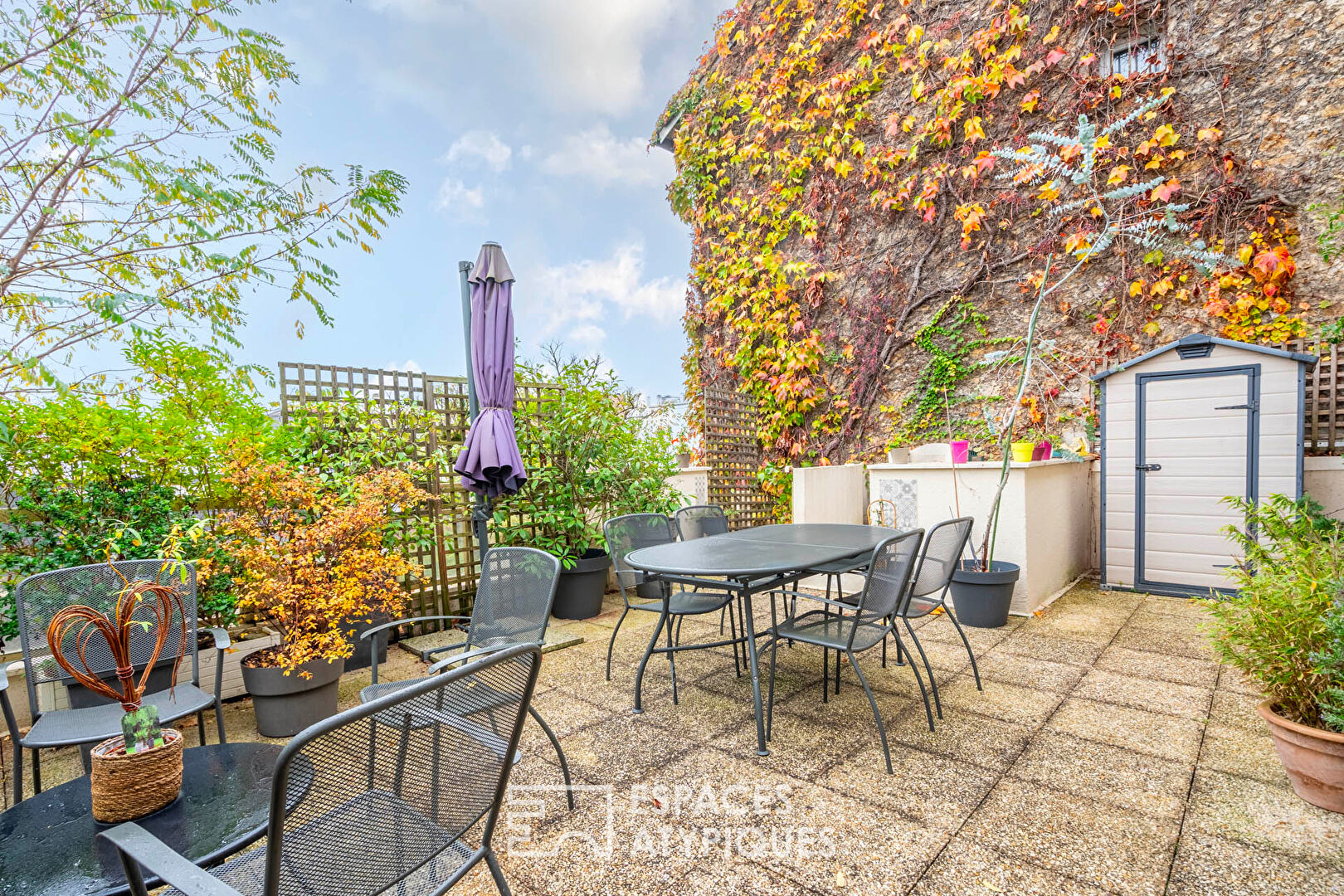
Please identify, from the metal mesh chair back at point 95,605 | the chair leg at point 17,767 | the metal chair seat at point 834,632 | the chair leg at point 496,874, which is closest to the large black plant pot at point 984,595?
the metal chair seat at point 834,632

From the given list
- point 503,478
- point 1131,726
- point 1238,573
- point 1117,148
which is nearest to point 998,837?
point 1131,726

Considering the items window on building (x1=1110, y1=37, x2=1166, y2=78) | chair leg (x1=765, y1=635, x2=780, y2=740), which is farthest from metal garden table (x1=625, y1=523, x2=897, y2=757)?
window on building (x1=1110, y1=37, x2=1166, y2=78)

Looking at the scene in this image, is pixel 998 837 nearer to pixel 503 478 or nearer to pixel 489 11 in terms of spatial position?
pixel 503 478

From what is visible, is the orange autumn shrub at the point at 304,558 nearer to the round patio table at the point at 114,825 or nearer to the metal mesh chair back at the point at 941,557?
the round patio table at the point at 114,825

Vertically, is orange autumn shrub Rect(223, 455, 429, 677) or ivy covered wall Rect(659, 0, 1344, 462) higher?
ivy covered wall Rect(659, 0, 1344, 462)

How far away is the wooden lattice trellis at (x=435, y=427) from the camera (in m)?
3.85

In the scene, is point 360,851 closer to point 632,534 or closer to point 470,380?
point 632,534

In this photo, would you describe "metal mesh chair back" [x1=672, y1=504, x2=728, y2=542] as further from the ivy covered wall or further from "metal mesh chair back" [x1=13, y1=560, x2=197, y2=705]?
the ivy covered wall

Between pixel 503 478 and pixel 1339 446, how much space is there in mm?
5642

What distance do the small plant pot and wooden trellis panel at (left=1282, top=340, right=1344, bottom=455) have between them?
618cm

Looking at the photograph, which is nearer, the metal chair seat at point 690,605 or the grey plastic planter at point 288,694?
the grey plastic planter at point 288,694

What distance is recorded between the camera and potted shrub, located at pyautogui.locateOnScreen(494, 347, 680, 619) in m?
4.47

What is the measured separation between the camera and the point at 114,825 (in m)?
1.27

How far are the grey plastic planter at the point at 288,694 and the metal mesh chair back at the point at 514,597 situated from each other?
2.71ft
